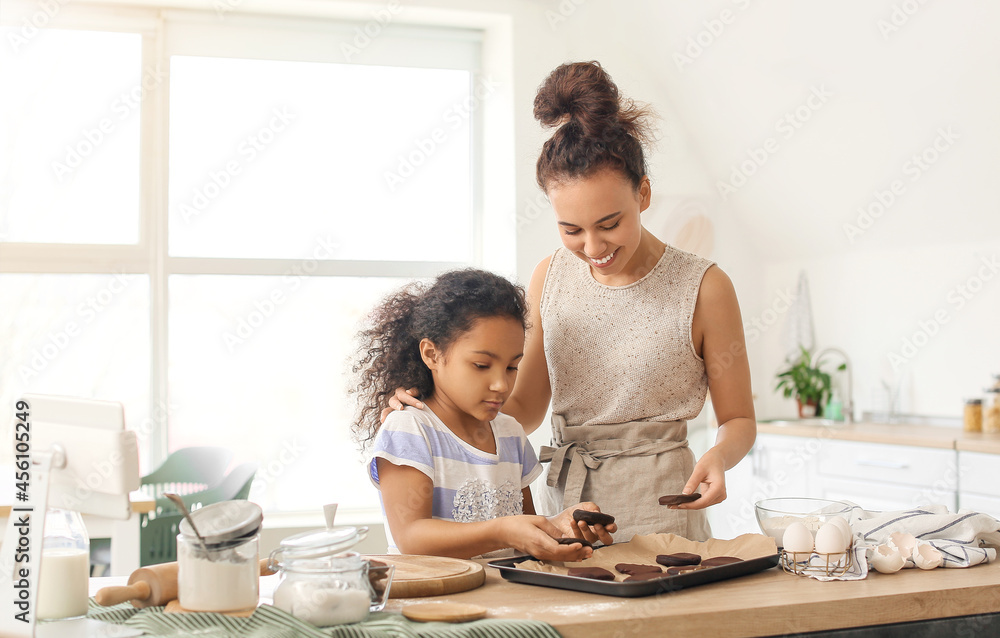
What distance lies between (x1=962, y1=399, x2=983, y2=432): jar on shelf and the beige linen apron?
219cm

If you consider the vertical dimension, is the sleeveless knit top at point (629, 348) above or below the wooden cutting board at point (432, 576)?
above

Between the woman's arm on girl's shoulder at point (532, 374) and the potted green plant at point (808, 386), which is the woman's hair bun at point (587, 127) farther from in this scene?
the potted green plant at point (808, 386)

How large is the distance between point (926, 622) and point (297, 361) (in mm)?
3125

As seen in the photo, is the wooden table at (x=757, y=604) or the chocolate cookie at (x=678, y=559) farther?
the chocolate cookie at (x=678, y=559)

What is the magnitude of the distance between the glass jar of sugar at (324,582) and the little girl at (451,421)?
0.26 meters

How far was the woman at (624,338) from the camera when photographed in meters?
1.42

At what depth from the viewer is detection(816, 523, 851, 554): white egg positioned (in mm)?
1076

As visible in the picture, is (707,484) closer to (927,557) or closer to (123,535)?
(927,557)

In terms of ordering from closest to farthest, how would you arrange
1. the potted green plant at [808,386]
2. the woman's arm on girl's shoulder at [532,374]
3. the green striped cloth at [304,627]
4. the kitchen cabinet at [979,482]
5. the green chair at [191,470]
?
the green striped cloth at [304,627], the woman's arm on girl's shoulder at [532,374], the kitchen cabinet at [979,482], the green chair at [191,470], the potted green plant at [808,386]

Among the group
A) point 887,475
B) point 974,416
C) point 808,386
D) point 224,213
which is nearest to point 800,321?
point 808,386

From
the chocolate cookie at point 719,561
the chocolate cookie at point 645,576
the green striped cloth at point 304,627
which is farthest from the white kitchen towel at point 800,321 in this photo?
the green striped cloth at point 304,627

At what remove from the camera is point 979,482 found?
110 inches

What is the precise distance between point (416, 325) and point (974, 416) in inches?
105

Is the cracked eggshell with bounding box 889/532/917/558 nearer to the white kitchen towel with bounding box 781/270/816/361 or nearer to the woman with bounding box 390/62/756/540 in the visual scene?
the woman with bounding box 390/62/756/540
